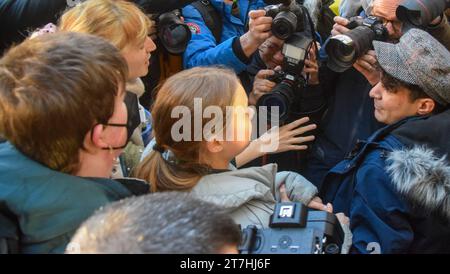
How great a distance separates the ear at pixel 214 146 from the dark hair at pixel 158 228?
2.47ft

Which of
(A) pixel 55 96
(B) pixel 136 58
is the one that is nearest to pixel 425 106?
(B) pixel 136 58

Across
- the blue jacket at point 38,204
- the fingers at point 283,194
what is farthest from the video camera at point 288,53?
the blue jacket at point 38,204

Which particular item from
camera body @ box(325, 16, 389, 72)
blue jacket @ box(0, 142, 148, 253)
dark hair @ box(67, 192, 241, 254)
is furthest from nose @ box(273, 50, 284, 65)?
dark hair @ box(67, 192, 241, 254)

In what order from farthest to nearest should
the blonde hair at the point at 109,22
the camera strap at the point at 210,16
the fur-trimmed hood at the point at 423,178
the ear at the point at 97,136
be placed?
the camera strap at the point at 210,16
the blonde hair at the point at 109,22
the fur-trimmed hood at the point at 423,178
the ear at the point at 97,136

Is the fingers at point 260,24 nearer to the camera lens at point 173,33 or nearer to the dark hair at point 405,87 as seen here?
the camera lens at point 173,33

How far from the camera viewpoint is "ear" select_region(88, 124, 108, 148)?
1.44 m

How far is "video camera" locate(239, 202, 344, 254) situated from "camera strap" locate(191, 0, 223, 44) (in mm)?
1638

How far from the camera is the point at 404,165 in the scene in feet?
5.63

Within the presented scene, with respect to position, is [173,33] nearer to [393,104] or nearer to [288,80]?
[288,80]

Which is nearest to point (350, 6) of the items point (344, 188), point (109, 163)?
point (344, 188)

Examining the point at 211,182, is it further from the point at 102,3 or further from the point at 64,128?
the point at 102,3

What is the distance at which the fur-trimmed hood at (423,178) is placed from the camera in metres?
1.69

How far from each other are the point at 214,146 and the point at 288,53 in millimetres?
824
